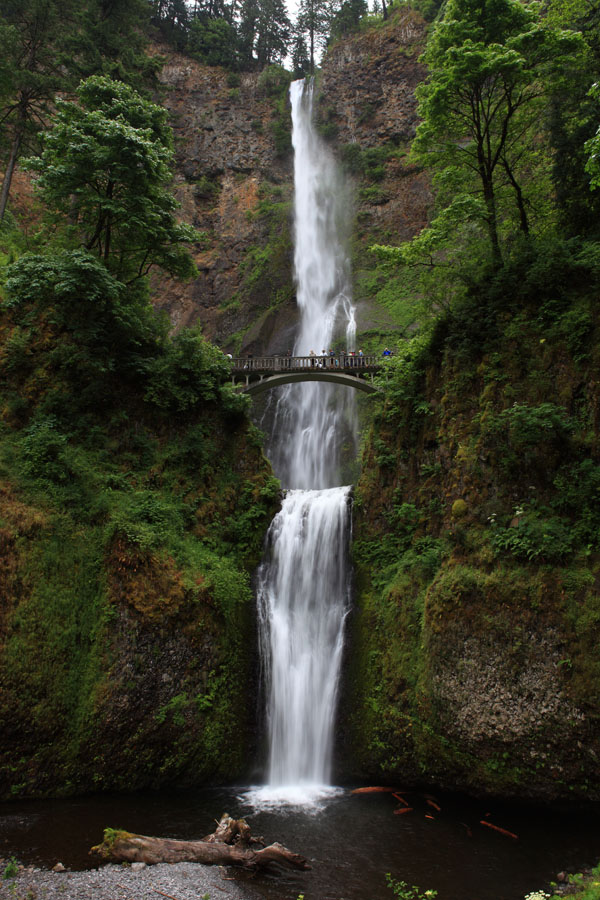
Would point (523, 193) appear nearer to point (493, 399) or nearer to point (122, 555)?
point (493, 399)

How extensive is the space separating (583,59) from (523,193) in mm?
2925

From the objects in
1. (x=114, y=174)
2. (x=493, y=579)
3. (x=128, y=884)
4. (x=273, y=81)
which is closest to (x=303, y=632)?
(x=493, y=579)

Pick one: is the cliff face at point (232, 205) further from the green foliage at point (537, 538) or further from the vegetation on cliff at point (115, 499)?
the green foliage at point (537, 538)

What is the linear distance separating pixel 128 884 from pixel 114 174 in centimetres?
1462

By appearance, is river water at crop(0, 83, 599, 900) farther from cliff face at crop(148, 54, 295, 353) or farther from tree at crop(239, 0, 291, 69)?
tree at crop(239, 0, 291, 69)

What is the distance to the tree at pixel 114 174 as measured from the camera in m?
13.0

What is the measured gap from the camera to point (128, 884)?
20.0 ft

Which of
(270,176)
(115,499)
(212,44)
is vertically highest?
(212,44)

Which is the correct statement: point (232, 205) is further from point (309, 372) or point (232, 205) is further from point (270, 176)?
point (309, 372)

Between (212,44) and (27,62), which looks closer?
(27,62)

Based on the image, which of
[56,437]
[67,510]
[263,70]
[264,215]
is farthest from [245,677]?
[263,70]

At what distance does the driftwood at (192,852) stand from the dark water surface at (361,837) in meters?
0.16

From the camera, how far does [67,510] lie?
11.3 metres

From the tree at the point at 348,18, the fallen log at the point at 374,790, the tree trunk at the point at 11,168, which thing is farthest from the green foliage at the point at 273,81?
the fallen log at the point at 374,790
